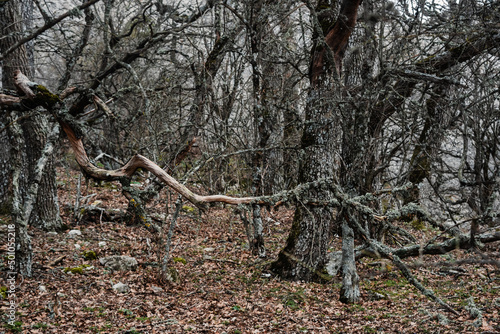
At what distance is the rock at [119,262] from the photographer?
6.37 metres

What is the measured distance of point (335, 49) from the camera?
587cm

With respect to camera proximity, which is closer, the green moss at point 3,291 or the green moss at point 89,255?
the green moss at point 3,291

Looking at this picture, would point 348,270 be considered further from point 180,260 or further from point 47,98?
point 47,98

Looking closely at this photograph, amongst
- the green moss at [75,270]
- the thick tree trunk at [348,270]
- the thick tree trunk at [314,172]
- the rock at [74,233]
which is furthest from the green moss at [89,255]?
the thick tree trunk at [348,270]

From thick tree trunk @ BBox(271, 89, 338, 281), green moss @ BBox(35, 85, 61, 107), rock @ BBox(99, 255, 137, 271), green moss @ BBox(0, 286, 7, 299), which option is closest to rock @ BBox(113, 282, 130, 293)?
rock @ BBox(99, 255, 137, 271)

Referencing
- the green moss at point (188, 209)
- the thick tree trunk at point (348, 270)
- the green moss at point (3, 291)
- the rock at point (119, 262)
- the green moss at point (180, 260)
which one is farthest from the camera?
the green moss at point (188, 209)

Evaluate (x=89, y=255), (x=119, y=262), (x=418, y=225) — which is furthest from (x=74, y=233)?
(x=418, y=225)

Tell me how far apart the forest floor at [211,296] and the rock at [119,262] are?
131 mm

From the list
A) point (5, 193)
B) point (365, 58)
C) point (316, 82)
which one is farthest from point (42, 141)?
point (365, 58)

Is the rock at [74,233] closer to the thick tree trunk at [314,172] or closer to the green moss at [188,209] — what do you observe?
the green moss at [188,209]

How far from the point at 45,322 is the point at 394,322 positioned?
4310 millimetres

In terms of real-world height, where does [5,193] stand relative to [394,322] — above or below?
above

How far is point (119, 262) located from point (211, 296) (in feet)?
5.91

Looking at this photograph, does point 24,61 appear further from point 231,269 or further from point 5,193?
point 231,269
